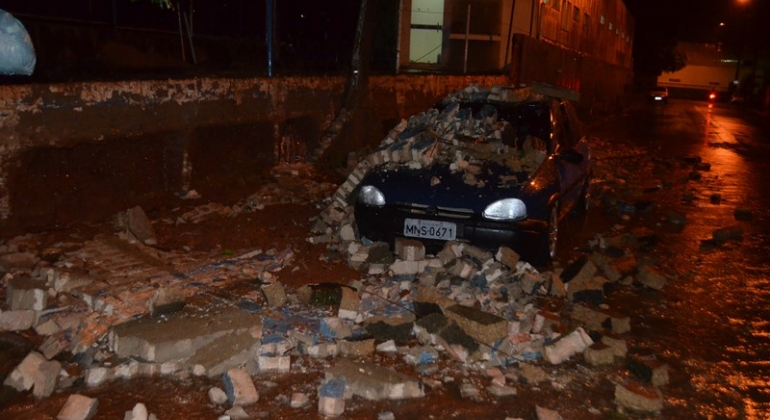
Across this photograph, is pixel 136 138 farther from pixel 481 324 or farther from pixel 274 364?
pixel 481 324

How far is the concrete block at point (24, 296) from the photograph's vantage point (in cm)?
438

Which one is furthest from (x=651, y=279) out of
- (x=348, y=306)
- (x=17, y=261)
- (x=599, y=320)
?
(x=17, y=261)

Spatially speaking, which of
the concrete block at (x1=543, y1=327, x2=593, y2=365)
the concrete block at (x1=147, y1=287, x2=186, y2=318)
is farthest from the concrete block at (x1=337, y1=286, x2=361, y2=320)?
the concrete block at (x1=543, y1=327, x2=593, y2=365)

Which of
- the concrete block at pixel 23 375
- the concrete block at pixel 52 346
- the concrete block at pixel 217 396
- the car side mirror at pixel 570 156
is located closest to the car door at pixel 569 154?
the car side mirror at pixel 570 156

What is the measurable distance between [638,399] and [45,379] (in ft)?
11.1

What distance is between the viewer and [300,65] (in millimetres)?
11977

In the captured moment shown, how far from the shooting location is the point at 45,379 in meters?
3.58

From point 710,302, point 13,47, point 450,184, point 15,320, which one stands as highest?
point 13,47

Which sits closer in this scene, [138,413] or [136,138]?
[138,413]

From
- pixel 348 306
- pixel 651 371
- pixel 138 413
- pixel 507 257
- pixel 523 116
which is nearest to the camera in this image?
pixel 138 413

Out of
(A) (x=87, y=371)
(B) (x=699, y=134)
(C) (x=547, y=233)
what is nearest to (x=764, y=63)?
(B) (x=699, y=134)

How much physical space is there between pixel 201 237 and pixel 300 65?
6469mm

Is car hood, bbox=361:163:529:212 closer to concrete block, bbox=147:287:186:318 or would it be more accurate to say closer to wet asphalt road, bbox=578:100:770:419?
wet asphalt road, bbox=578:100:770:419

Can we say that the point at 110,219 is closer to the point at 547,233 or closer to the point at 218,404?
the point at 218,404
